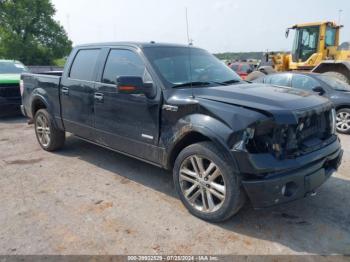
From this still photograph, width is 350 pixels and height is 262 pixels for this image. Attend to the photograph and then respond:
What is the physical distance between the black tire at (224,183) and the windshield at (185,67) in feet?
2.92

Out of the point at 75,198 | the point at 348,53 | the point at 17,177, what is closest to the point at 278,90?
the point at 75,198

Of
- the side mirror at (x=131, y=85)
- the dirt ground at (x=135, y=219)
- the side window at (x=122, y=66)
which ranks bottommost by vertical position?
the dirt ground at (x=135, y=219)

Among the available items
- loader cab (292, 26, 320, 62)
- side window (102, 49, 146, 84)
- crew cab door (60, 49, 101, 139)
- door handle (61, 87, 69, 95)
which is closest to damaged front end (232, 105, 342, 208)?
side window (102, 49, 146, 84)

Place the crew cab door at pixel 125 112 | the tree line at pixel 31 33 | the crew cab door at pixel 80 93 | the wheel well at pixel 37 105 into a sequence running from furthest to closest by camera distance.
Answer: the tree line at pixel 31 33, the wheel well at pixel 37 105, the crew cab door at pixel 80 93, the crew cab door at pixel 125 112

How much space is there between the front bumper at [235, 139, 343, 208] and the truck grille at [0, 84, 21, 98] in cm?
802

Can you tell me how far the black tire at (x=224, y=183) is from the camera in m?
3.06

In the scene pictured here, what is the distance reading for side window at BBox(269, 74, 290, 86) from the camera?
25.9 ft

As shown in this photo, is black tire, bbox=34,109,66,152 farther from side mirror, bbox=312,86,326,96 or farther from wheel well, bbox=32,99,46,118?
side mirror, bbox=312,86,326,96

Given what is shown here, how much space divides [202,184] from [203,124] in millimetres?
652

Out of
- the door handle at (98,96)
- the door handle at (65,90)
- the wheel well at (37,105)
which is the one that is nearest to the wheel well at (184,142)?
the door handle at (98,96)

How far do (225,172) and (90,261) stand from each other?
1461 mm

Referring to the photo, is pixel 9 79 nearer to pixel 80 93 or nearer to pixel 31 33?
pixel 80 93

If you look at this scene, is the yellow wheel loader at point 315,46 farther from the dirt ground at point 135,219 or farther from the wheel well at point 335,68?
the dirt ground at point 135,219

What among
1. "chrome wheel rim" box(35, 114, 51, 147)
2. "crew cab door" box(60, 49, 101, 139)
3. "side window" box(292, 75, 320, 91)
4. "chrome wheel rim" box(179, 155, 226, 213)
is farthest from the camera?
"side window" box(292, 75, 320, 91)
